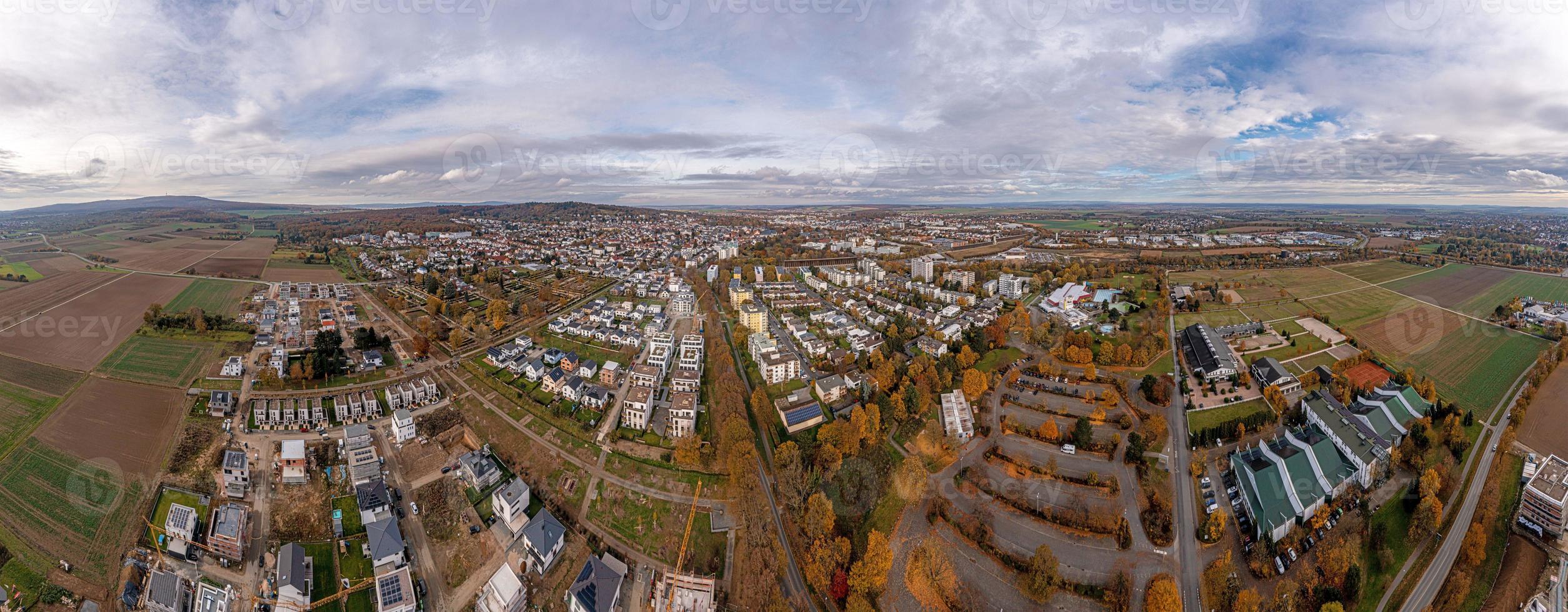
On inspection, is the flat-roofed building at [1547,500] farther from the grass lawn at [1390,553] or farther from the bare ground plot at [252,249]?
the bare ground plot at [252,249]

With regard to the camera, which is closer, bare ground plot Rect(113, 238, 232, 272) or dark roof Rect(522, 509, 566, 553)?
dark roof Rect(522, 509, 566, 553)

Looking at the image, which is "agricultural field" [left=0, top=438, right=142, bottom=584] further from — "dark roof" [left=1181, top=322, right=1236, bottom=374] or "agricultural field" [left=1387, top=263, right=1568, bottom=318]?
"agricultural field" [left=1387, top=263, right=1568, bottom=318]

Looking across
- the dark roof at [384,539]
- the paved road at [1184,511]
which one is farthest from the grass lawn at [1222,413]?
the dark roof at [384,539]

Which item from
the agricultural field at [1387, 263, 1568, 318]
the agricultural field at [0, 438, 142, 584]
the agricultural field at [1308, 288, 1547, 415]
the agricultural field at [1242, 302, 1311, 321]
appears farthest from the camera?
the agricultural field at [1387, 263, 1568, 318]

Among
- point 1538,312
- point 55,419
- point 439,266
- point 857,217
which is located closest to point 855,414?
point 55,419

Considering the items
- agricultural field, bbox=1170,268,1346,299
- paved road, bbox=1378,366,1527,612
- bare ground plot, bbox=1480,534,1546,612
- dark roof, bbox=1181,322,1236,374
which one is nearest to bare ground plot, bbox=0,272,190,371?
paved road, bbox=1378,366,1527,612

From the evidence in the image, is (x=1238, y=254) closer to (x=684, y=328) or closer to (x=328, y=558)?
(x=684, y=328)

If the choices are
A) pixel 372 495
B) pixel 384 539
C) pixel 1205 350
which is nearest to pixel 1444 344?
pixel 1205 350

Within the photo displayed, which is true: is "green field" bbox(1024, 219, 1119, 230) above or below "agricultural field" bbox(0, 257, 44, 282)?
below
